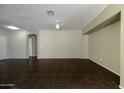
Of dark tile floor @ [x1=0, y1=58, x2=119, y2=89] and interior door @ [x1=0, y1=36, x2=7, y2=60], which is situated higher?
interior door @ [x1=0, y1=36, x2=7, y2=60]

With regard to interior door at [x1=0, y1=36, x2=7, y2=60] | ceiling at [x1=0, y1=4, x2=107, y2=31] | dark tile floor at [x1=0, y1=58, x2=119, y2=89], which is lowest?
dark tile floor at [x1=0, y1=58, x2=119, y2=89]

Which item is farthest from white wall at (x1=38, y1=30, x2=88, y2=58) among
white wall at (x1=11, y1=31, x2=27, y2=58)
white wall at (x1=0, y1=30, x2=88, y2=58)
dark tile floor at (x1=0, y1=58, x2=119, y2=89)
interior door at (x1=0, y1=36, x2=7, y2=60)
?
dark tile floor at (x1=0, y1=58, x2=119, y2=89)

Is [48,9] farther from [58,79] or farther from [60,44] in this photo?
[60,44]

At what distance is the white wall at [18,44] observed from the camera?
34.0 feet

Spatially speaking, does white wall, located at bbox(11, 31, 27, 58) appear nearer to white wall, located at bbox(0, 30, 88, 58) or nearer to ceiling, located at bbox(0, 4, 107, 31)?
white wall, located at bbox(0, 30, 88, 58)

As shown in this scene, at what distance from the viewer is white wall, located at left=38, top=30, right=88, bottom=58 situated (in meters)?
9.95

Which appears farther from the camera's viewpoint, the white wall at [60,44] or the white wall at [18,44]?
the white wall at [18,44]

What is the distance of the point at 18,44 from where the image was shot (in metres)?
10.4

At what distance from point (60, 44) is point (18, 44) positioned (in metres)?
3.73

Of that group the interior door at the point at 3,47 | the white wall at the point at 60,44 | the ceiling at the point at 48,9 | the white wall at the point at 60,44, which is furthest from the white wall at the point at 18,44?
the ceiling at the point at 48,9

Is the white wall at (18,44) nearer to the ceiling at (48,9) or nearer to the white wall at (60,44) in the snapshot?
the white wall at (60,44)

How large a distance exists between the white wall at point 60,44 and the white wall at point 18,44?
1558 millimetres

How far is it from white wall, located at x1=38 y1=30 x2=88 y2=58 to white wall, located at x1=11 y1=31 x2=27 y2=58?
1.56 m

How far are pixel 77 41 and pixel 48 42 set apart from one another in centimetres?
244
